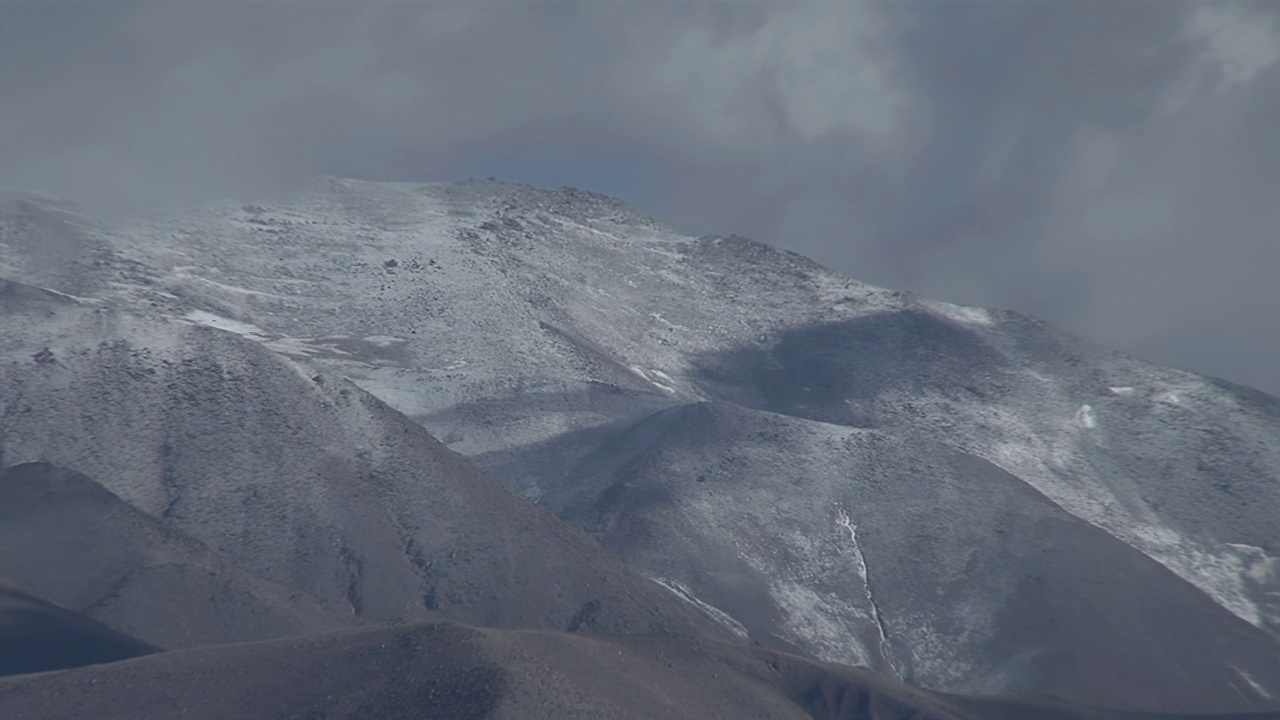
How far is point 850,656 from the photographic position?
88438mm

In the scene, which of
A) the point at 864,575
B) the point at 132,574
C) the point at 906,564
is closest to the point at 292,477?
the point at 132,574

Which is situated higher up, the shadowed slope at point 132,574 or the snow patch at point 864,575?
the snow patch at point 864,575

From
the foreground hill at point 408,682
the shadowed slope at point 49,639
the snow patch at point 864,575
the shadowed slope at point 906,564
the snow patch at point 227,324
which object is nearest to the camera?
the foreground hill at point 408,682

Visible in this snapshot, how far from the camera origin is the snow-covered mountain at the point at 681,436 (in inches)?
3228

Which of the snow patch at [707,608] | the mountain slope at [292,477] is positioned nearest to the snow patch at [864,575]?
the snow patch at [707,608]

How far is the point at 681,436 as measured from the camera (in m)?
106

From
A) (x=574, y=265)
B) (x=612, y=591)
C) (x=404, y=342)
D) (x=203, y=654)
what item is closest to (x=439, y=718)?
(x=203, y=654)

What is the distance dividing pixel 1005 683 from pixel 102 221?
8876cm

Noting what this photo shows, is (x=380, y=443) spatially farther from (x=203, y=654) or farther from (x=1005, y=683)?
(x=1005, y=683)

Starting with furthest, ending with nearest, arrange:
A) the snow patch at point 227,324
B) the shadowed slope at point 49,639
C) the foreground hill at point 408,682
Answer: the snow patch at point 227,324 → the shadowed slope at point 49,639 → the foreground hill at point 408,682

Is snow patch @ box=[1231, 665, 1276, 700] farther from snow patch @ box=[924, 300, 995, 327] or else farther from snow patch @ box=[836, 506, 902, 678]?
snow patch @ box=[924, 300, 995, 327]

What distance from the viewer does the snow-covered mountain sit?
82000 mm

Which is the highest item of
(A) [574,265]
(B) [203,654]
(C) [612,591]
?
(A) [574,265]

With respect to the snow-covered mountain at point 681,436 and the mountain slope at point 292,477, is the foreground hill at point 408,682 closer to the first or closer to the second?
the mountain slope at point 292,477
